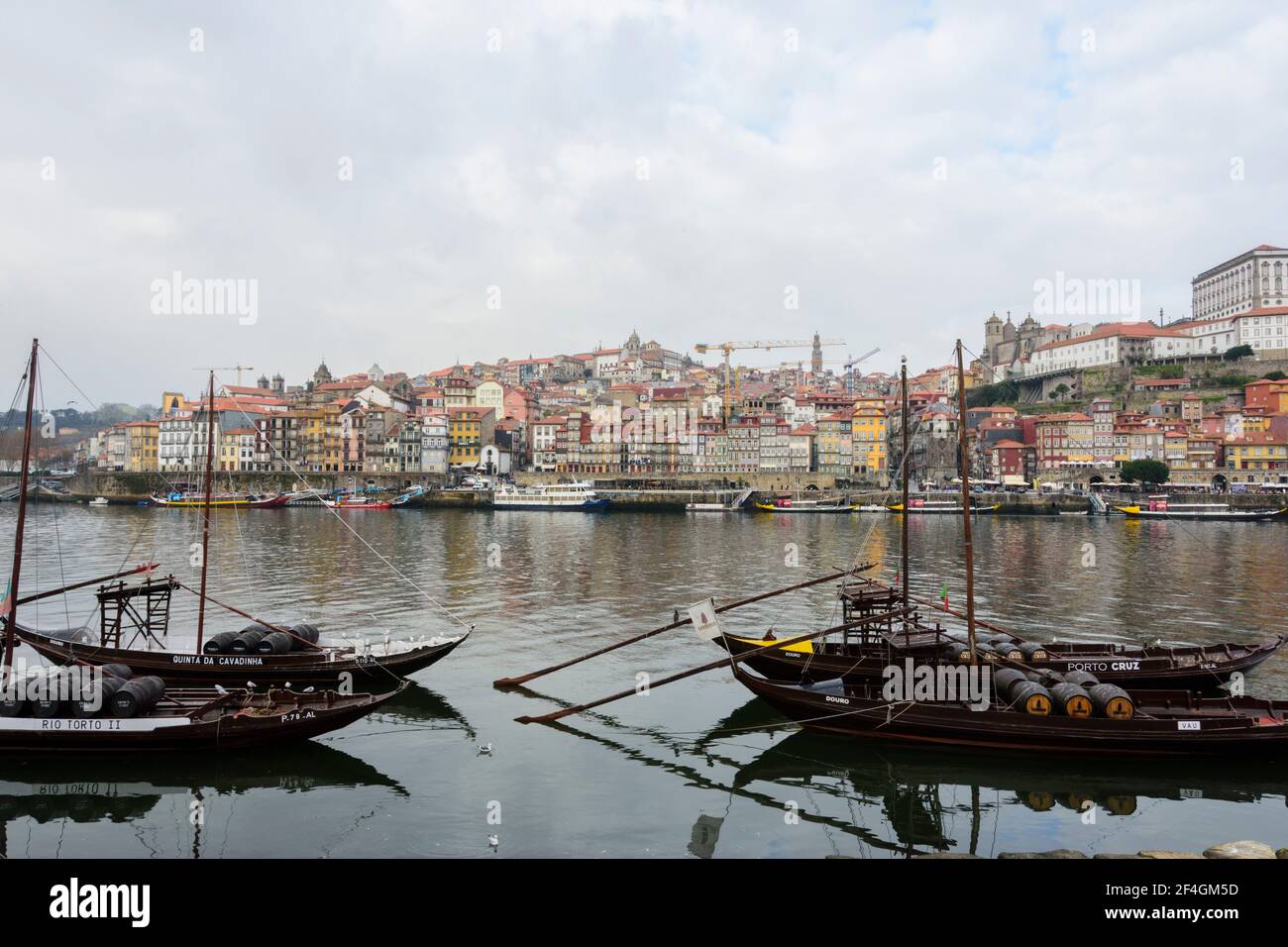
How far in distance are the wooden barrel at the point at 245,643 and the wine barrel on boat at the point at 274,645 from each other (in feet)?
0.36

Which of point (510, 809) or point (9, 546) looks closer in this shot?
point (510, 809)

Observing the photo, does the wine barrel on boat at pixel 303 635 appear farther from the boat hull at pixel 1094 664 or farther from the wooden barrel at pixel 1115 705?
the wooden barrel at pixel 1115 705

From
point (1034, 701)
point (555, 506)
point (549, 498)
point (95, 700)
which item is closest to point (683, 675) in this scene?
point (1034, 701)

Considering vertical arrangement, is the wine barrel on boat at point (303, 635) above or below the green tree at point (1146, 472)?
below

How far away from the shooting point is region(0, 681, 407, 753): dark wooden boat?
1294cm

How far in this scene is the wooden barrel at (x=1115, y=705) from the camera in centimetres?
1358

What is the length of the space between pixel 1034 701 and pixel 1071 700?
59 cm

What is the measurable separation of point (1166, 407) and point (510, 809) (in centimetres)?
11561

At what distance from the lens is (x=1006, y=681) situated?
579 inches

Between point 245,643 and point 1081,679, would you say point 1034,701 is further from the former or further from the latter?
point 245,643

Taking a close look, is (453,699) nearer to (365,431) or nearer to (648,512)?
(648,512)

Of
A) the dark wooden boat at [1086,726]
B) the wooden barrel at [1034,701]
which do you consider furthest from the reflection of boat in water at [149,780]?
the wooden barrel at [1034,701]
